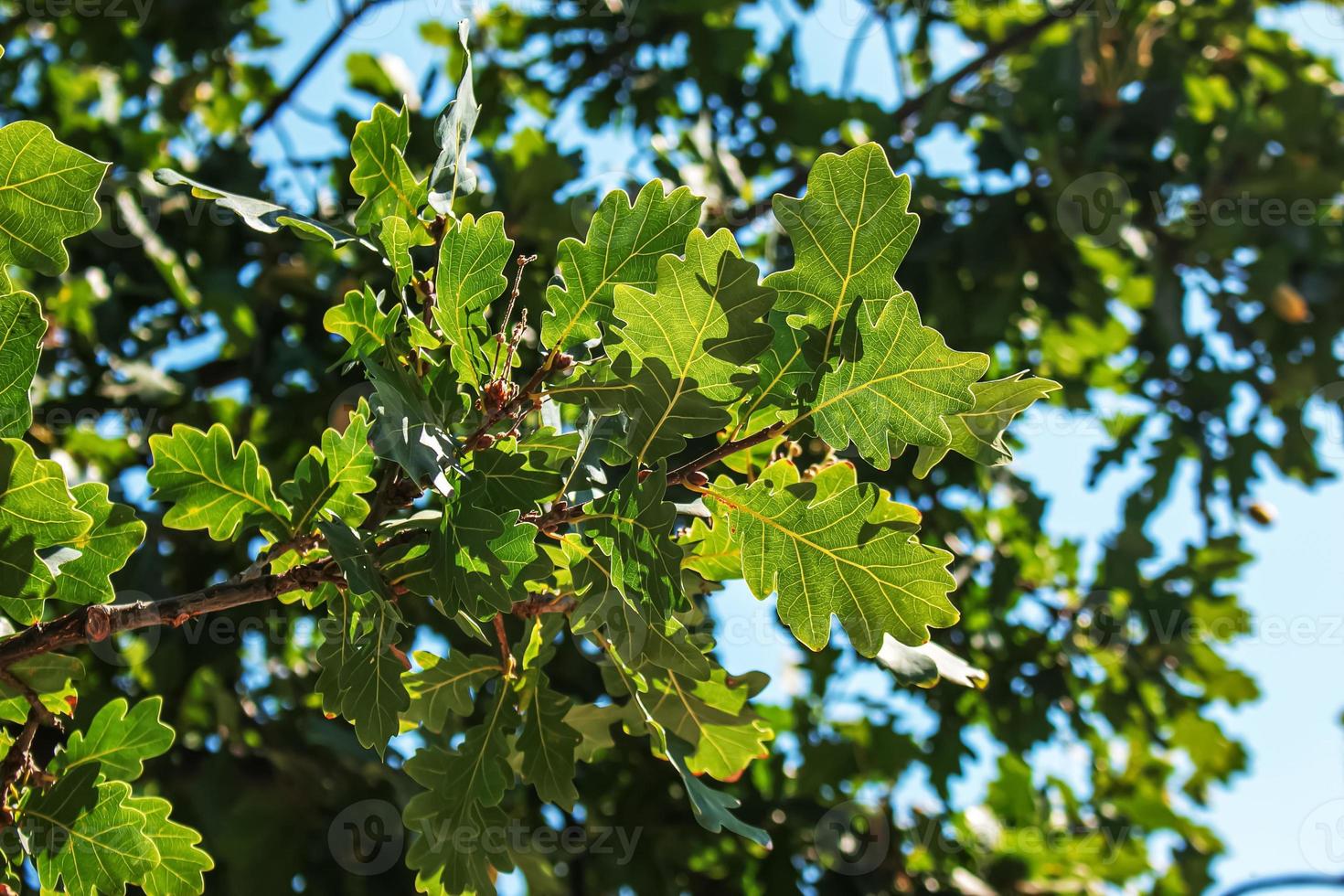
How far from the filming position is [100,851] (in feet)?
4.24

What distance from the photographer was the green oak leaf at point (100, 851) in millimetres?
1288

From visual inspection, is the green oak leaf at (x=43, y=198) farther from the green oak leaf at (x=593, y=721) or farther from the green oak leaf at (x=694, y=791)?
the green oak leaf at (x=593, y=721)

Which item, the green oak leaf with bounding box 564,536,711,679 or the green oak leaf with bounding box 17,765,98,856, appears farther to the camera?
the green oak leaf with bounding box 17,765,98,856

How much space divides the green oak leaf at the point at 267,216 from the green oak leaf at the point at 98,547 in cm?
32

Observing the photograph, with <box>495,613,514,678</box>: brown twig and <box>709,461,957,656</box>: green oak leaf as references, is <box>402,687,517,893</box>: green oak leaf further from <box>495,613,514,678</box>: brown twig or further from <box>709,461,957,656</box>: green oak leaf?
<box>709,461,957,656</box>: green oak leaf

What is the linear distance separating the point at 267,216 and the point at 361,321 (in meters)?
0.17

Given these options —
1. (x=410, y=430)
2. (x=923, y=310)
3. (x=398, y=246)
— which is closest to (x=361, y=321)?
(x=398, y=246)

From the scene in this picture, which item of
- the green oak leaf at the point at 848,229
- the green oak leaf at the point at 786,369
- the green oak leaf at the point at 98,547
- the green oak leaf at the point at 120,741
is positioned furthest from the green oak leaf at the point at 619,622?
the green oak leaf at the point at 120,741

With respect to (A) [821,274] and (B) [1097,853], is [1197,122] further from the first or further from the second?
(A) [821,274]

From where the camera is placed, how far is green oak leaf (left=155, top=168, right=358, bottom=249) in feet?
3.95

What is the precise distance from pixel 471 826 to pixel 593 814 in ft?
6.49

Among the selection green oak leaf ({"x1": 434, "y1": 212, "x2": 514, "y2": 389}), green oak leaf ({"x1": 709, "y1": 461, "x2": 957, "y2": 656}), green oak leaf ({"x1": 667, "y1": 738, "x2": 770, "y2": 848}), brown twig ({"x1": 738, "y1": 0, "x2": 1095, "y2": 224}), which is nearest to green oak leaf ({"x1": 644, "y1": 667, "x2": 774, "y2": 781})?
green oak leaf ({"x1": 667, "y1": 738, "x2": 770, "y2": 848})

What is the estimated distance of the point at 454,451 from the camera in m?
1.12

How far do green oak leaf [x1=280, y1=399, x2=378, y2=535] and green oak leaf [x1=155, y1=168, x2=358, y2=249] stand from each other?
0.19 m
